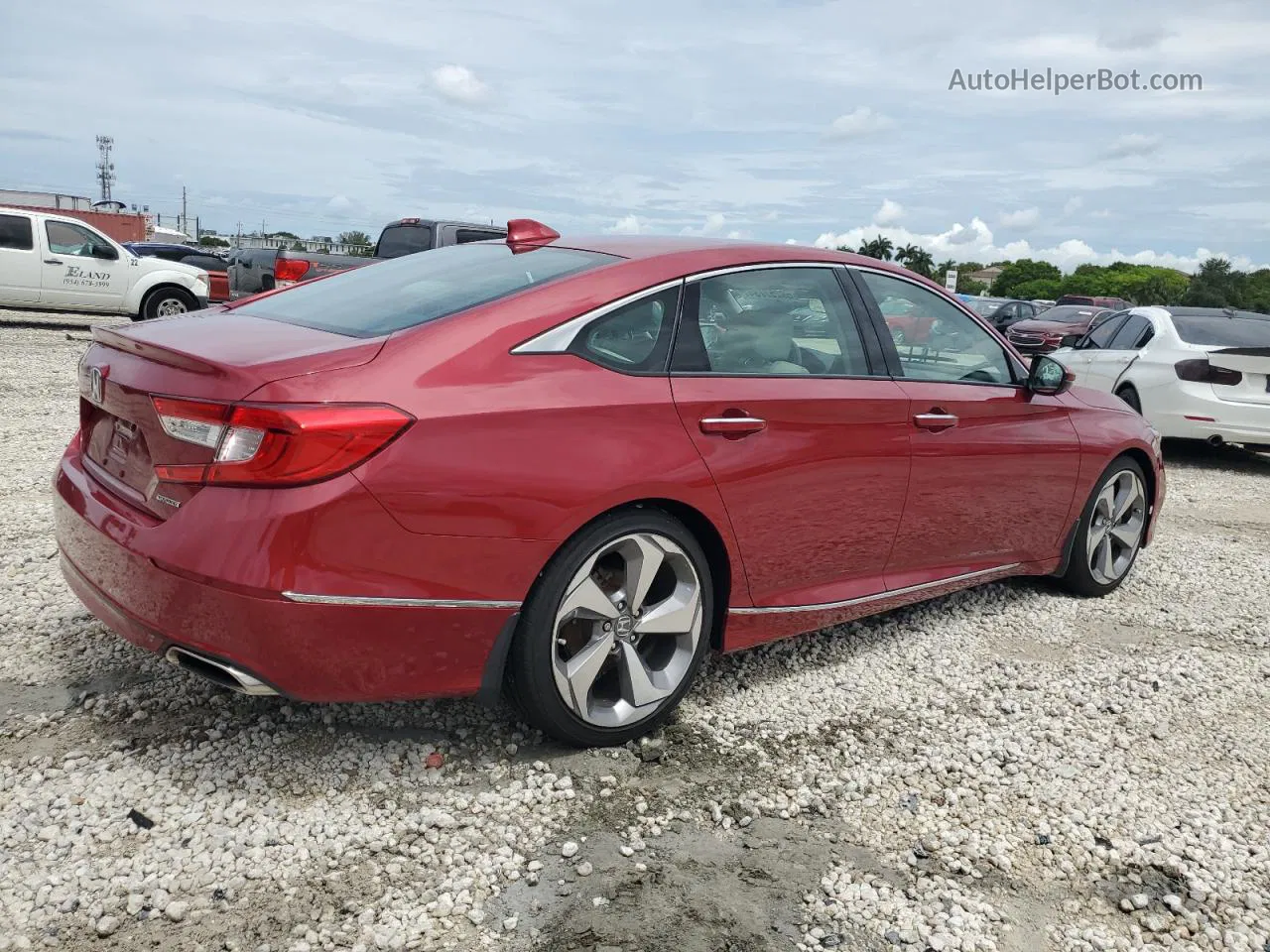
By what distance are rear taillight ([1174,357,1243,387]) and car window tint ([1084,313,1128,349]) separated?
1.41m

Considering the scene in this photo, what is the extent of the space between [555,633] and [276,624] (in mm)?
762

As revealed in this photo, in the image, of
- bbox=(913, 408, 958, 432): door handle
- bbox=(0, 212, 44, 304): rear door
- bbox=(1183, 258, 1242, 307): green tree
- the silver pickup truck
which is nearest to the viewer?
bbox=(913, 408, 958, 432): door handle

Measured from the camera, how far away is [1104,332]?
11039 mm

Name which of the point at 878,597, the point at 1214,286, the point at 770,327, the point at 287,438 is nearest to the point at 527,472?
the point at 287,438

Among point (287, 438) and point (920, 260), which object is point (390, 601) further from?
point (920, 260)

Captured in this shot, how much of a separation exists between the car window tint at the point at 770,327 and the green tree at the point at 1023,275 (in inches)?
5827

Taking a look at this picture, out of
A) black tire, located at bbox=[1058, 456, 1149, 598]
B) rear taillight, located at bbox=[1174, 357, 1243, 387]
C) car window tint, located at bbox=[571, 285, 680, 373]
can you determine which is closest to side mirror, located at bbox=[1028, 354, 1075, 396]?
black tire, located at bbox=[1058, 456, 1149, 598]

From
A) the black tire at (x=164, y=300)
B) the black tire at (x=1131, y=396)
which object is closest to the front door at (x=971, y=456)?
the black tire at (x=1131, y=396)

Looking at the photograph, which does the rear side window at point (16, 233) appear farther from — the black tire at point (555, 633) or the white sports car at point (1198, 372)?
the black tire at point (555, 633)

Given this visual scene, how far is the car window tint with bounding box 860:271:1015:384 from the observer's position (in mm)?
4117

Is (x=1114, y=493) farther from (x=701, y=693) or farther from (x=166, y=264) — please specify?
(x=166, y=264)

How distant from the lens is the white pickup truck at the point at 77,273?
50.0 ft

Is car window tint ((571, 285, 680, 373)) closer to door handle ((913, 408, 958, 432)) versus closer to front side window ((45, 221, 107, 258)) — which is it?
door handle ((913, 408, 958, 432))

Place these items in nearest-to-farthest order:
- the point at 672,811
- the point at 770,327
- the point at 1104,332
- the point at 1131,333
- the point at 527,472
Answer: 1. the point at 527,472
2. the point at 672,811
3. the point at 770,327
4. the point at 1131,333
5. the point at 1104,332
